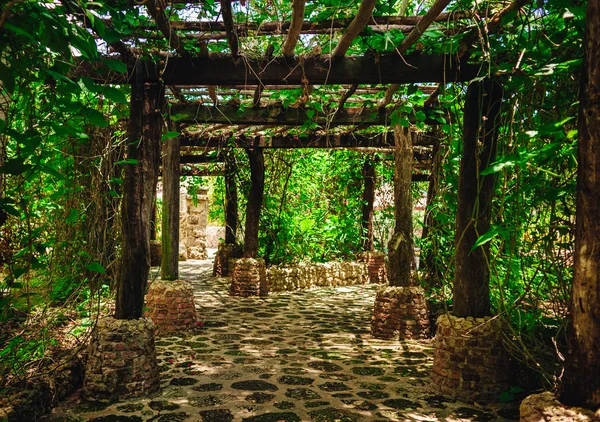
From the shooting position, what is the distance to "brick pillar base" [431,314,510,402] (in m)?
3.93

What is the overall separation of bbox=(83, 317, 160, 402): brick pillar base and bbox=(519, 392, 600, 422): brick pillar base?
306cm

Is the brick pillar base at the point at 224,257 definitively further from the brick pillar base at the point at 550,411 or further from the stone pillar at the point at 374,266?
the brick pillar base at the point at 550,411

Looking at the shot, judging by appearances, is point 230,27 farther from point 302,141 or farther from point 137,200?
point 302,141

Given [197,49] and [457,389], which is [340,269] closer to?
[457,389]

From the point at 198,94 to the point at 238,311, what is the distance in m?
3.97

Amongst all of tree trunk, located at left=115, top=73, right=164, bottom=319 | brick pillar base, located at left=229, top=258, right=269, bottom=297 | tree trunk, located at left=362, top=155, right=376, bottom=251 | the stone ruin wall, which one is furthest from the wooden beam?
the stone ruin wall

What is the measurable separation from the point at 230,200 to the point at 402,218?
5791 millimetres

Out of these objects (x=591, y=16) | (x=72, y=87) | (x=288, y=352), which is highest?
(x=591, y=16)

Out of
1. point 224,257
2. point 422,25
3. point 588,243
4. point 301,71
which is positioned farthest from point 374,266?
point 588,243

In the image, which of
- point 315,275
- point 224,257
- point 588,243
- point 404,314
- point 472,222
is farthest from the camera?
point 224,257

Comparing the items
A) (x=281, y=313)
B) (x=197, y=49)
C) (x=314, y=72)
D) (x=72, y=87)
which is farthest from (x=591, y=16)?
(x=281, y=313)

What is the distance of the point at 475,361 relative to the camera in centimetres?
395

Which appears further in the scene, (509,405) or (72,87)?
(509,405)

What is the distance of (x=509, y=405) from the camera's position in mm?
3852
